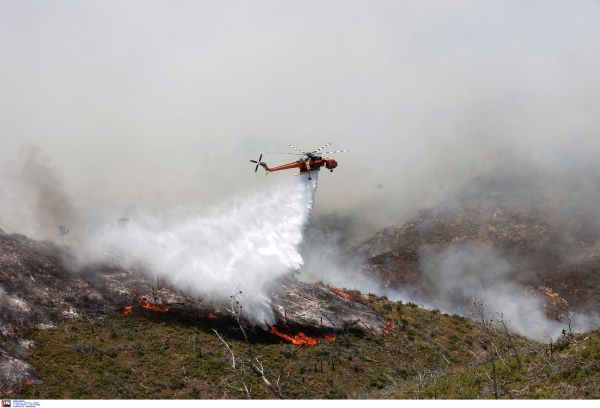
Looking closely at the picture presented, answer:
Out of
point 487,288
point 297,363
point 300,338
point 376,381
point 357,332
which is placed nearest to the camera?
point 376,381

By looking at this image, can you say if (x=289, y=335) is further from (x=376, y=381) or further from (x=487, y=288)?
(x=487, y=288)

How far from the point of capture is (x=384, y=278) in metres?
86.1

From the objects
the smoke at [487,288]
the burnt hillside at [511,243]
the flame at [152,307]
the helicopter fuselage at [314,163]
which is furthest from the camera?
the burnt hillside at [511,243]

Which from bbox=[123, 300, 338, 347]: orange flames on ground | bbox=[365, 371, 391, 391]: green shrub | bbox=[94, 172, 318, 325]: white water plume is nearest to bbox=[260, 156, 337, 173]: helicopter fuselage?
bbox=[94, 172, 318, 325]: white water plume

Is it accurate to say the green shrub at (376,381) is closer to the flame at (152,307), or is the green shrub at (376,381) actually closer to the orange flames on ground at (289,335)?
Result: the orange flames on ground at (289,335)

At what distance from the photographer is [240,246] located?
4219 centimetres

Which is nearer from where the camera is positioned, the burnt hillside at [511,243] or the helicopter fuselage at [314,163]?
the helicopter fuselage at [314,163]

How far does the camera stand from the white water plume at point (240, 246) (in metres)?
39.9

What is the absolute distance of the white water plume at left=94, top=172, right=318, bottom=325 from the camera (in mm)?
39875

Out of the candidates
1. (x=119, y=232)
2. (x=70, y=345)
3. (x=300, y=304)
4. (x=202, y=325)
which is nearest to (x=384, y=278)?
(x=300, y=304)

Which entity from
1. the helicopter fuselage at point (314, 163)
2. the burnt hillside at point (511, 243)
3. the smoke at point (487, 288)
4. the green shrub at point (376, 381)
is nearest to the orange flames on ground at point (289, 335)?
the green shrub at point (376, 381)

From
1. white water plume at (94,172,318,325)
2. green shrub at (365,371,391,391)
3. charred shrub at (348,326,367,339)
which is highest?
white water plume at (94,172,318,325)

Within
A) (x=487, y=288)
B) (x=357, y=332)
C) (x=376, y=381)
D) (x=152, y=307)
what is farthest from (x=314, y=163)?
(x=487, y=288)

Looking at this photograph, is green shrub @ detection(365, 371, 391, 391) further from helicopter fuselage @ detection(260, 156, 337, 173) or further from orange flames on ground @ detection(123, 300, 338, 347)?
helicopter fuselage @ detection(260, 156, 337, 173)
